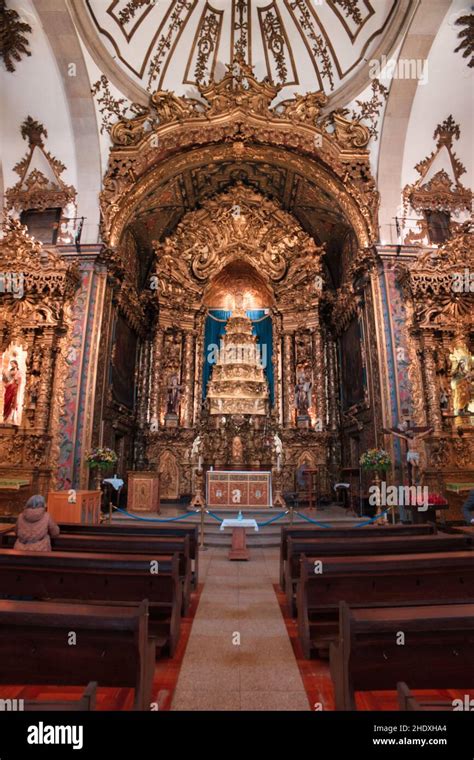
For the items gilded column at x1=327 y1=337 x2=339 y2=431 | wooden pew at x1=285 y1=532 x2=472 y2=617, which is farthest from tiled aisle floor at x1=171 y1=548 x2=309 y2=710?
gilded column at x1=327 y1=337 x2=339 y2=431

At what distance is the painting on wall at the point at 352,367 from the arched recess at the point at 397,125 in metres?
3.02

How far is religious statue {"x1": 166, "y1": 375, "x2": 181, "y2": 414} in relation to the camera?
14570 millimetres

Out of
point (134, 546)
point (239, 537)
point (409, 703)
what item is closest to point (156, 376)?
point (239, 537)

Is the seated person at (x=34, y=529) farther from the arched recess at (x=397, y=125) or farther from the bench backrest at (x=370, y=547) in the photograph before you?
the arched recess at (x=397, y=125)

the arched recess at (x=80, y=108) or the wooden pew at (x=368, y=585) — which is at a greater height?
the arched recess at (x=80, y=108)

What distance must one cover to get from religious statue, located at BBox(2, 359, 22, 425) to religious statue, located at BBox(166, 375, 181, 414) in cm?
524

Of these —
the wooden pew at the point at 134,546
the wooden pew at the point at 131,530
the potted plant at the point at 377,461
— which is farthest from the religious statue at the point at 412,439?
the wooden pew at the point at 134,546

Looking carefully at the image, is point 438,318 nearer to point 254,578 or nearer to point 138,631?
point 254,578

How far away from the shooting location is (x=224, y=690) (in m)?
2.94

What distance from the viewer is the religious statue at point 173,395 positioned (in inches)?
574

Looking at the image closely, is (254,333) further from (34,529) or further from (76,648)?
(76,648)

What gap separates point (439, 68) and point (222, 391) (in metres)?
11.4

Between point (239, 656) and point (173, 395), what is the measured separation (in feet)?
38.0

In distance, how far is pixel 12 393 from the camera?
34.1 feet
